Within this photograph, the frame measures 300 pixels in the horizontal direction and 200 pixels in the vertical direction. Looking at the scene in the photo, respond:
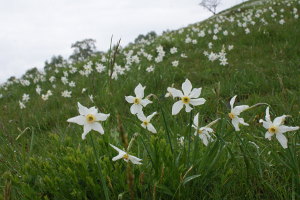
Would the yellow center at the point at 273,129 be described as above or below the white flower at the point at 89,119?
below

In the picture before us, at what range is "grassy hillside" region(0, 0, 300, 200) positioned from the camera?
6.65 ft

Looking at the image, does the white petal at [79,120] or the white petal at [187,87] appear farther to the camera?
the white petal at [187,87]

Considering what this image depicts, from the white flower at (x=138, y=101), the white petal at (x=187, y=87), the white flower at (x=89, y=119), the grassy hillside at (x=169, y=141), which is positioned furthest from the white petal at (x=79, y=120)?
the white petal at (x=187, y=87)

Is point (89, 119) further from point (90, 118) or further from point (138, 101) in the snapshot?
point (138, 101)

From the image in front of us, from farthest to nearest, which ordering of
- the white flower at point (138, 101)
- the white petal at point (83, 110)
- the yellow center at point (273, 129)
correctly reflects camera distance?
the white flower at point (138, 101)
the yellow center at point (273, 129)
the white petal at point (83, 110)

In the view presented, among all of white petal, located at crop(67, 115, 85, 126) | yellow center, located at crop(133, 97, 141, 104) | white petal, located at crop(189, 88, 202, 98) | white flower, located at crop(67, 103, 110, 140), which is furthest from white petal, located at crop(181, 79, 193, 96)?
white petal, located at crop(67, 115, 85, 126)

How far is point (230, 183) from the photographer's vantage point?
82.9 inches

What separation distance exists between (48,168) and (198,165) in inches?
42.0

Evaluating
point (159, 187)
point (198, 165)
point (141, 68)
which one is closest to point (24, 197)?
point (159, 187)

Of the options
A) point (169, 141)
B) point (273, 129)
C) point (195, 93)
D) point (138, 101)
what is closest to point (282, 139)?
point (273, 129)

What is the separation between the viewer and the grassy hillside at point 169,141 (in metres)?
2.03

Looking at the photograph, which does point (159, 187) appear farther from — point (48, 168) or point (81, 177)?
point (48, 168)

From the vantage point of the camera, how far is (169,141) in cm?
203

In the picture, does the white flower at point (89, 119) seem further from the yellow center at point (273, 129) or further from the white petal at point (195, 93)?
the yellow center at point (273, 129)
